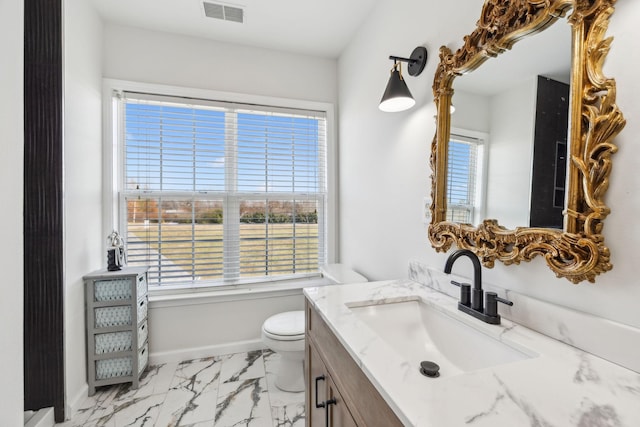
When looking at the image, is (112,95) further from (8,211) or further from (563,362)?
(563,362)

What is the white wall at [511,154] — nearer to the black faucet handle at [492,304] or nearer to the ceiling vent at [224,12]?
the black faucet handle at [492,304]

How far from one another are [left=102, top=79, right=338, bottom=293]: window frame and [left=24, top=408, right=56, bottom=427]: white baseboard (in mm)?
866

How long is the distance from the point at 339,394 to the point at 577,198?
36.8 inches

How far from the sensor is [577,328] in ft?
2.61

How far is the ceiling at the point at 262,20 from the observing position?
1.95 m

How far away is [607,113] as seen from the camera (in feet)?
2.43

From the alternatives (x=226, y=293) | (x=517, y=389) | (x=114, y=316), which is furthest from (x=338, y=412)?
(x=114, y=316)

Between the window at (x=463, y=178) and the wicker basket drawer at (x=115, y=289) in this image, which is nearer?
the window at (x=463, y=178)

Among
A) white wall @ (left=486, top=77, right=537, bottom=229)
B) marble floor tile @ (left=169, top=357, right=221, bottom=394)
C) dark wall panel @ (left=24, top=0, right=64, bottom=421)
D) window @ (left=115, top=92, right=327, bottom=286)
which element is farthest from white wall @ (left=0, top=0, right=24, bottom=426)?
white wall @ (left=486, top=77, right=537, bottom=229)

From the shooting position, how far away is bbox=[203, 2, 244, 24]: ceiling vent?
1.95 meters

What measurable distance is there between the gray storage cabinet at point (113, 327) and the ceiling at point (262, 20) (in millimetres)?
1833

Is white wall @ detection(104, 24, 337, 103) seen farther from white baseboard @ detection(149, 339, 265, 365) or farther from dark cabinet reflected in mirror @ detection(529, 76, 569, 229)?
white baseboard @ detection(149, 339, 265, 365)

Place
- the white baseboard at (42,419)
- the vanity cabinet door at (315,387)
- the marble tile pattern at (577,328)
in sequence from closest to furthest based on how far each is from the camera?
1. the marble tile pattern at (577,328)
2. the vanity cabinet door at (315,387)
3. the white baseboard at (42,419)

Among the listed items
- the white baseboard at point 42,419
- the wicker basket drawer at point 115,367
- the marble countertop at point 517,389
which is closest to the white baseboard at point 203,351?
the wicker basket drawer at point 115,367
